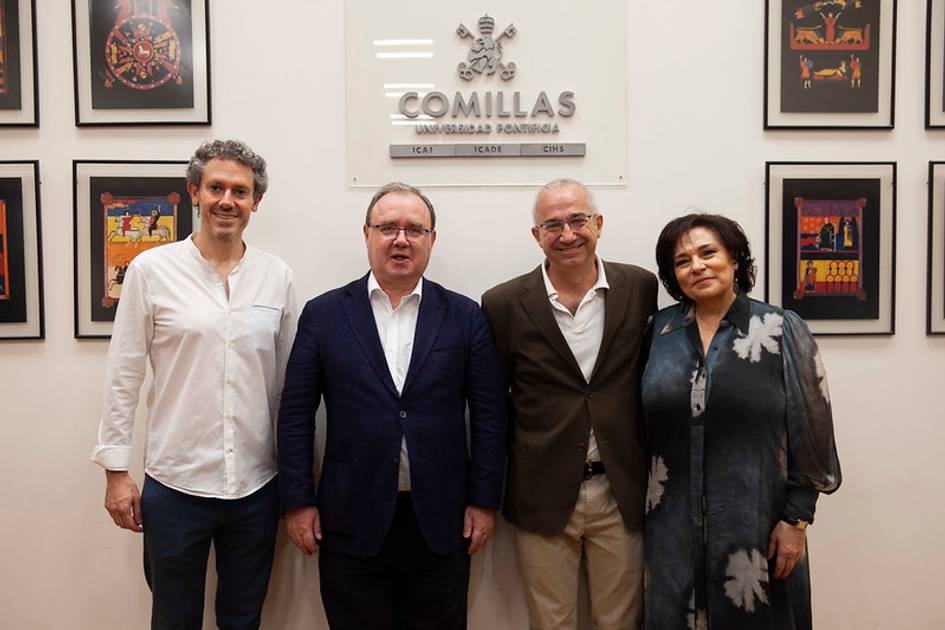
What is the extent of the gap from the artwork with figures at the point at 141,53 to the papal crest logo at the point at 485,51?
999mm

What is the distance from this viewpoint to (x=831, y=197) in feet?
6.96

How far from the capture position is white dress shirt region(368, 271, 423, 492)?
1664 millimetres

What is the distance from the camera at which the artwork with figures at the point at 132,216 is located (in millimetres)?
2035

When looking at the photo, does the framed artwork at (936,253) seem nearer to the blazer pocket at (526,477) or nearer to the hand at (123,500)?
the blazer pocket at (526,477)

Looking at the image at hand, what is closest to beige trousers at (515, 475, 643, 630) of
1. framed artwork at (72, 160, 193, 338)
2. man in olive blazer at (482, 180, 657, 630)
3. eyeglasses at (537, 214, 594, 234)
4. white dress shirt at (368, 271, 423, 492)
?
man in olive blazer at (482, 180, 657, 630)

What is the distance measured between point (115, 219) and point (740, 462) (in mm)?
2233

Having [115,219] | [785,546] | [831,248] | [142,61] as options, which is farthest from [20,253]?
[831,248]

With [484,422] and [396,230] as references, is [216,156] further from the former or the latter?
[484,422]

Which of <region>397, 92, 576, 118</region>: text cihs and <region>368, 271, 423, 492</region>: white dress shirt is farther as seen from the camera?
<region>397, 92, 576, 118</region>: text cihs

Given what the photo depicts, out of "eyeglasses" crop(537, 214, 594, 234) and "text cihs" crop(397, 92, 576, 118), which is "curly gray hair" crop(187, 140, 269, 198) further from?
"eyeglasses" crop(537, 214, 594, 234)

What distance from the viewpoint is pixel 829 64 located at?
6.91 ft

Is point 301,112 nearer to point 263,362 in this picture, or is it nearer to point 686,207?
point 263,362

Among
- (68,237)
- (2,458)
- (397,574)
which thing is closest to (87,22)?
(68,237)

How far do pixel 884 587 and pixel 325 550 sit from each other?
2130mm
